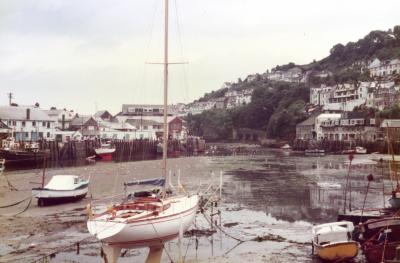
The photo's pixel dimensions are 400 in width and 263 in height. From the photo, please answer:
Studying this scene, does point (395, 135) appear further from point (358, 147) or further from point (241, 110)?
point (241, 110)

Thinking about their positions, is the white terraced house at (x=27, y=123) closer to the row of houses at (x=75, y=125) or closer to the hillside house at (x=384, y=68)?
the row of houses at (x=75, y=125)

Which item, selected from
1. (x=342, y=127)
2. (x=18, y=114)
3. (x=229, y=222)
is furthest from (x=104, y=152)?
(x=342, y=127)

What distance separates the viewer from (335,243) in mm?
20094

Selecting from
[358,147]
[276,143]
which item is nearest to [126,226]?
[358,147]

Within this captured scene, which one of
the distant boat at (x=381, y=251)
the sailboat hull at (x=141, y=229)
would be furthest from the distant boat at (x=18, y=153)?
the distant boat at (x=381, y=251)

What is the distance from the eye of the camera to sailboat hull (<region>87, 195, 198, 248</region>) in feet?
56.0

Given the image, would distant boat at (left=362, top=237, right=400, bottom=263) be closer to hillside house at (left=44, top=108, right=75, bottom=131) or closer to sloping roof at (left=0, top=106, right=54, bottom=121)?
sloping roof at (left=0, top=106, right=54, bottom=121)

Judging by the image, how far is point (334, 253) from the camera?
20.1 metres

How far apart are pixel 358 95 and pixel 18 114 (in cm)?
9762

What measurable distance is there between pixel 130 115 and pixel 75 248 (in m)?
135

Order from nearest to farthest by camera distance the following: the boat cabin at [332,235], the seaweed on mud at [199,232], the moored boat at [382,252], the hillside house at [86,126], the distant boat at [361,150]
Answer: the moored boat at [382,252], the boat cabin at [332,235], the seaweed on mud at [199,232], the distant boat at [361,150], the hillside house at [86,126]

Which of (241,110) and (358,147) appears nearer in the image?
(358,147)

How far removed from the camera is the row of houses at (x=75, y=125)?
88625mm

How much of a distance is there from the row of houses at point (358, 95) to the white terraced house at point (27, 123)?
84256 mm
